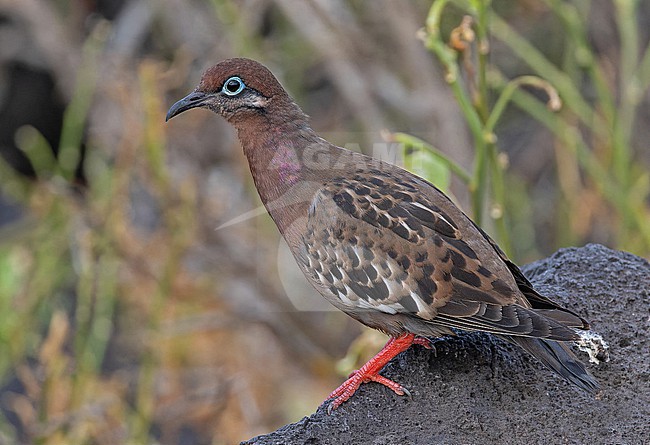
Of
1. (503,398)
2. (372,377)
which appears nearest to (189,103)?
(372,377)

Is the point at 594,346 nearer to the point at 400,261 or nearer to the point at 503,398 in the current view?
the point at 503,398

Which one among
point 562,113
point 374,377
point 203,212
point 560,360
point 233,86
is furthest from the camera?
point 562,113

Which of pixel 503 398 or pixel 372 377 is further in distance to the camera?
pixel 372 377

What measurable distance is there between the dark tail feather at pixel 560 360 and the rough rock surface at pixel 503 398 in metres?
0.11

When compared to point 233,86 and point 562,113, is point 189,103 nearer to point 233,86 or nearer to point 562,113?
point 233,86

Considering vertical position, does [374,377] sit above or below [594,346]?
above

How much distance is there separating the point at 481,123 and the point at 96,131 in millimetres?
3532

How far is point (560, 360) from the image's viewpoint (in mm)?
3199

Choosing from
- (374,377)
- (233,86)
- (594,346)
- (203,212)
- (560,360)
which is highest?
(233,86)

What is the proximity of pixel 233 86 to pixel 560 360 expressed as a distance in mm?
1505

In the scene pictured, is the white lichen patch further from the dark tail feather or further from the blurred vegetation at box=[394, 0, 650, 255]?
the blurred vegetation at box=[394, 0, 650, 255]

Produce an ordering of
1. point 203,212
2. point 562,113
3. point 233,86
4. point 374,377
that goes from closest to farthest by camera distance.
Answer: point 374,377 < point 233,86 < point 203,212 < point 562,113

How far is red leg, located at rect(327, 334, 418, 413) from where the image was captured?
333 centimetres

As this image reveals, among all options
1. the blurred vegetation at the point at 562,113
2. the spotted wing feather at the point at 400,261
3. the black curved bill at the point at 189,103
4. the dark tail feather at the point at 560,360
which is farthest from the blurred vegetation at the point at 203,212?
the dark tail feather at the point at 560,360
